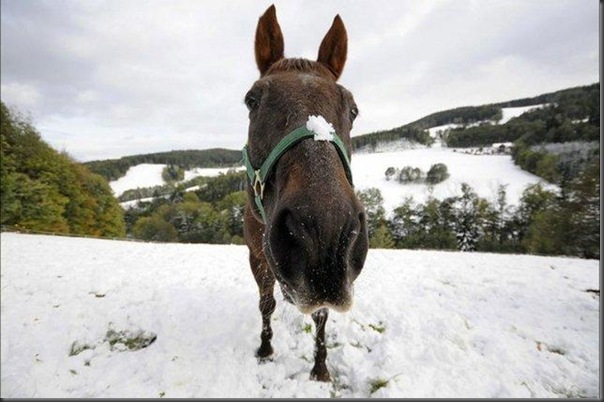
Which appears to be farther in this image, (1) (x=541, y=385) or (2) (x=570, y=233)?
(2) (x=570, y=233)

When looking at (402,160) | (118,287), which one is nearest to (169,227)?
(118,287)

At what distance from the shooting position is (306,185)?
5.42 ft

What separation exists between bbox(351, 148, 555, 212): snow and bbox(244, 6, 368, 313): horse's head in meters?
62.4

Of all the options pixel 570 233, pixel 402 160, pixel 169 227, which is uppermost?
pixel 402 160

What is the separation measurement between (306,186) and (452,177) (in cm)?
8831

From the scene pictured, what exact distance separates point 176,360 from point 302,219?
4177 millimetres

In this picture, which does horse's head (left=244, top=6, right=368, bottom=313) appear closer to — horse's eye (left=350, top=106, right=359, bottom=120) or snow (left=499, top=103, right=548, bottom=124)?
horse's eye (left=350, top=106, right=359, bottom=120)

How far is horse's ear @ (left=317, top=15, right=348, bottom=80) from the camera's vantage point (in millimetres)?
3070

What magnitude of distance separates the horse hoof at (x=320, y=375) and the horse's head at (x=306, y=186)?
2.69 m

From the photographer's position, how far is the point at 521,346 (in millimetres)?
4629

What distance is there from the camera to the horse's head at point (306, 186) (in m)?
1.56

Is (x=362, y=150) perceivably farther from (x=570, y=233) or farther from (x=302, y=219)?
(x=302, y=219)

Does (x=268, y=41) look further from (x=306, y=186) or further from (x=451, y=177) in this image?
(x=451, y=177)

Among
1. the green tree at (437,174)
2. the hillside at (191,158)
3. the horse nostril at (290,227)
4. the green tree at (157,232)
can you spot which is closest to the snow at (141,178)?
the hillside at (191,158)
